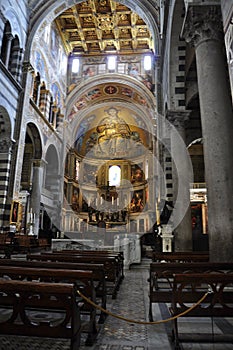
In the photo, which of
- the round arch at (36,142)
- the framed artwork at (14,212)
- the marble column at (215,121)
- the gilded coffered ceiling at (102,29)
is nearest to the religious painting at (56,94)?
the round arch at (36,142)

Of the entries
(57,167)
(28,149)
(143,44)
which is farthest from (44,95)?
(143,44)

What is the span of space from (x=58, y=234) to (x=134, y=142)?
1366cm

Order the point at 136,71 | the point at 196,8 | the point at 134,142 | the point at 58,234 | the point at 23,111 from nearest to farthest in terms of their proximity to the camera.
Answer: the point at 196,8 → the point at 23,111 → the point at 58,234 → the point at 136,71 → the point at 134,142

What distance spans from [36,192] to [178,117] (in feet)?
37.1

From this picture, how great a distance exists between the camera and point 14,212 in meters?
13.9

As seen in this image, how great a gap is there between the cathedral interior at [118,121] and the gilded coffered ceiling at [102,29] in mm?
90

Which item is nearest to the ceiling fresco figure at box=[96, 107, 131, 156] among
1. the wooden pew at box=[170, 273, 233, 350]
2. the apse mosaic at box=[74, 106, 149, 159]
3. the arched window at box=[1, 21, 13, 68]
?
the apse mosaic at box=[74, 106, 149, 159]

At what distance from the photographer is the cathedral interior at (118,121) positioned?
5391 mm

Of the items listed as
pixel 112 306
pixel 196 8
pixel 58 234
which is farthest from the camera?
pixel 58 234

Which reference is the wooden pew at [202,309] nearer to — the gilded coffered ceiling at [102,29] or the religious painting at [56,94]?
the religious painting at [56,94]

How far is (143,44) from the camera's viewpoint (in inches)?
971

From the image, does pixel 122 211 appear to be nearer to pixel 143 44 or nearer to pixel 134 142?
pixel 134 142

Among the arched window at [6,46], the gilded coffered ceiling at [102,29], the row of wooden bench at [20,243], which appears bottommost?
the row of wooden bench at [20,243]

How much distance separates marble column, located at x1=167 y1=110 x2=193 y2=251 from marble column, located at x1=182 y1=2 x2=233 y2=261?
3972 millimetres
